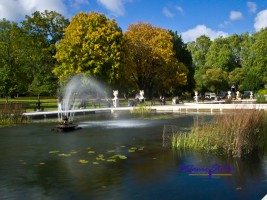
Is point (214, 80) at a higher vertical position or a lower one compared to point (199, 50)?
lower

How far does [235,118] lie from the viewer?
12516 millimetres

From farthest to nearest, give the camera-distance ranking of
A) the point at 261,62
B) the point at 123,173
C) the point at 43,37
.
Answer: the point at 261,62 < the point at 43,37 < the point at 123,173

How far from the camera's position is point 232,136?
12852 millimetres

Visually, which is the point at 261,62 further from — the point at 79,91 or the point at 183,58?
the point at 79,91

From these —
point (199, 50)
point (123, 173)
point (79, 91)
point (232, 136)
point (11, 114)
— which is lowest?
point (123, 173)

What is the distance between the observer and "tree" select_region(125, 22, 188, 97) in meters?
58.2

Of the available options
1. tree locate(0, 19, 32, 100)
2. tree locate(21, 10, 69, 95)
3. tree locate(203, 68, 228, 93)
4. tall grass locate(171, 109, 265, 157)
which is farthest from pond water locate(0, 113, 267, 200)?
tree locate(203, 68, 228, 93)

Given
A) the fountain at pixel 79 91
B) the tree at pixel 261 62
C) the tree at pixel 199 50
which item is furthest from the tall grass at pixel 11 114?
the tree at pixel 199 50

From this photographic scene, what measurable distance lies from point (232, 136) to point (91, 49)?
3574cm

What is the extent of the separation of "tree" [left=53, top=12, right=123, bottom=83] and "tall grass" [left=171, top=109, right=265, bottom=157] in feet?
107

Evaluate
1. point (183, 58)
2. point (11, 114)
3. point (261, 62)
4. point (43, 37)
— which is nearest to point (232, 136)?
point (11, 114)

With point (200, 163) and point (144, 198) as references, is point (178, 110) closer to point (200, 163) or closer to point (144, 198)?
point (200, 163)

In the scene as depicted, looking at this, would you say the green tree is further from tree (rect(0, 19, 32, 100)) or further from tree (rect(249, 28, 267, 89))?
tree (rect(0, 19, 32, 100))

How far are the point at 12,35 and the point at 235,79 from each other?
178 ft
